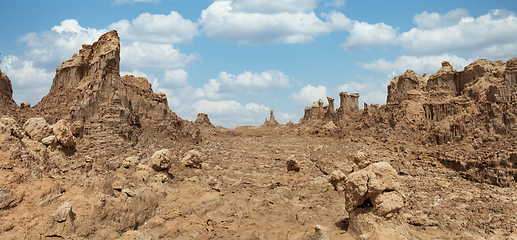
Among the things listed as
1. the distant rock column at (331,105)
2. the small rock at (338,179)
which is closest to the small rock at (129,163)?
the small rock at (338,179)

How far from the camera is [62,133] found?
1806cm

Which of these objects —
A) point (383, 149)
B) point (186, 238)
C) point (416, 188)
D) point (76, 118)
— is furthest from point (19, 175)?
point (383, 149)

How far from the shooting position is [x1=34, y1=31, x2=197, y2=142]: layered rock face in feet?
75.6

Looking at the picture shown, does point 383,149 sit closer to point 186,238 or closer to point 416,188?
point 416,188

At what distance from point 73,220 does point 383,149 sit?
84.1 feet

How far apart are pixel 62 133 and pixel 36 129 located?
126 centimetres

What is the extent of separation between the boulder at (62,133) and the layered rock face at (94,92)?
4357 millimetres

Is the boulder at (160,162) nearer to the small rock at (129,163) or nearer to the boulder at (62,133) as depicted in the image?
the small rock at (129,163)

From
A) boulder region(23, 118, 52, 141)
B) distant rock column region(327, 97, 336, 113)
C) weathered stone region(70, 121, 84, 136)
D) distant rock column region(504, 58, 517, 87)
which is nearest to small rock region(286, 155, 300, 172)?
weathered stone region(70, 121, 84, 136)

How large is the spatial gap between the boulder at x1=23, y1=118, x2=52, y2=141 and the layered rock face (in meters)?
5.18

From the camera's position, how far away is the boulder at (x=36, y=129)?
54.9 ft

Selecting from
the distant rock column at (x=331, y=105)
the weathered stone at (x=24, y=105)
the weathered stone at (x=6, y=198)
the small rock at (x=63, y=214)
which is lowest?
the small rock at (x=63, y=214)

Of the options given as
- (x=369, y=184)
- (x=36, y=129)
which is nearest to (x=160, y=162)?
(x=36, y=129)

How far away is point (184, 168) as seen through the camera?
21.2 meters
